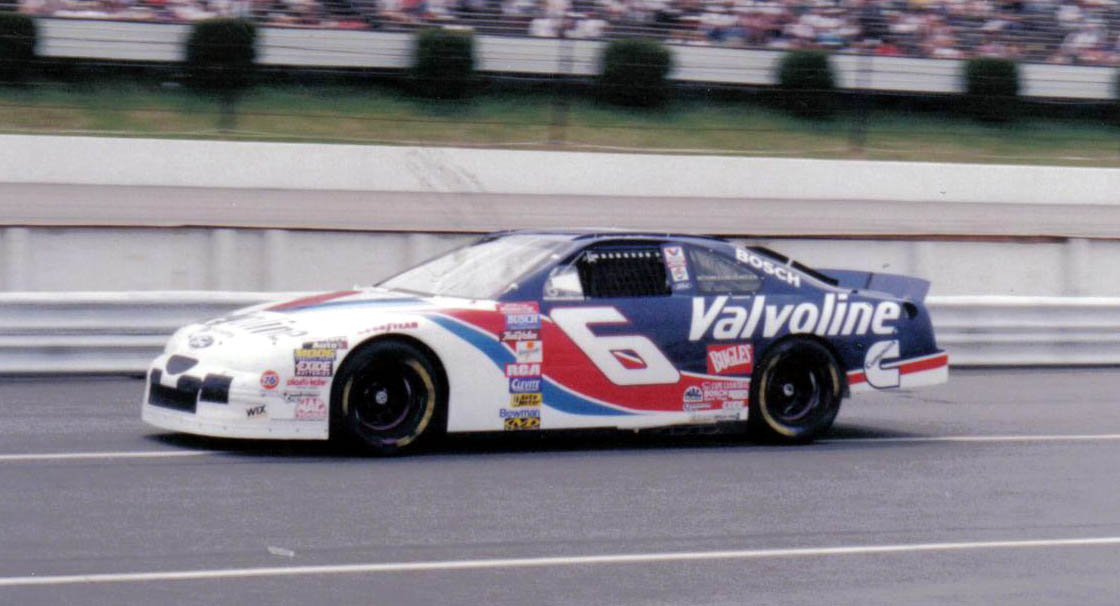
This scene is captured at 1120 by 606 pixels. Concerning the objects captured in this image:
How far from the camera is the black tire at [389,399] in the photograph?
834 centimetres

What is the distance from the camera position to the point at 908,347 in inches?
388

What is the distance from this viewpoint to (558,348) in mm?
8805

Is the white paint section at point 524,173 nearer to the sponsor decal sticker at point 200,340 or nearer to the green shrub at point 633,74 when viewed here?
the green shrub at point 633,74

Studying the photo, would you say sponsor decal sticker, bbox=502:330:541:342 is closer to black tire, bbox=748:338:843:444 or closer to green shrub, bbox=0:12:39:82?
black tire, bbox=748:338:843:444

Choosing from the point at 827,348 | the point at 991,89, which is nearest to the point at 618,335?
the point at 827,348

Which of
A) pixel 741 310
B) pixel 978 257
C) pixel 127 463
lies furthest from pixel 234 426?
pixel 978 257

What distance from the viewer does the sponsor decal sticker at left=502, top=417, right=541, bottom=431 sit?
8.68 meters

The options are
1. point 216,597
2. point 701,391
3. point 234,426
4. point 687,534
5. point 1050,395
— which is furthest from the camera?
point 1050,395

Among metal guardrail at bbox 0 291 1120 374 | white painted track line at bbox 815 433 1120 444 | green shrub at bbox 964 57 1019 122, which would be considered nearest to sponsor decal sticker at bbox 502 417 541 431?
white painted track line at bbox 815 433 1120 444

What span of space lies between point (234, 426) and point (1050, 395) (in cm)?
701

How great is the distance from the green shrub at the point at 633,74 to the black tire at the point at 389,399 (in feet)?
53.5

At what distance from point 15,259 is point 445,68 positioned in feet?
36.2

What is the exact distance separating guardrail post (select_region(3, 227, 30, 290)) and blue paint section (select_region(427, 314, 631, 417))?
6707mm

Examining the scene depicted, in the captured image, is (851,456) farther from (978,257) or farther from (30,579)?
(978,257)
